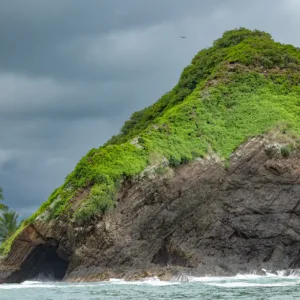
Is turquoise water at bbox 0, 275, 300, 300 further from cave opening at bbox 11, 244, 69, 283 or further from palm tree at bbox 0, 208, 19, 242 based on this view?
palm tree at bbox 0, 208, 19, 242

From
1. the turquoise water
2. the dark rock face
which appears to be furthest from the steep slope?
the turquoise water

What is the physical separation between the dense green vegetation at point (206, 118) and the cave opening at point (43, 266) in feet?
6.00

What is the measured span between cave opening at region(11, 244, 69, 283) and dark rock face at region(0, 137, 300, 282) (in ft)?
0.36

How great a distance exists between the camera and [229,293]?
1085 inches

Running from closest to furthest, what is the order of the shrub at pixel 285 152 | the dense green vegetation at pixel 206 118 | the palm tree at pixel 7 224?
the dense green vegetation at pixel 206 118, the shrub at pixel 285 152, the palm tree at pixel 7 224

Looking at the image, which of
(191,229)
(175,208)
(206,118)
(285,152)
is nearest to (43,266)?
(175,208)

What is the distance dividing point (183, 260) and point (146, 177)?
554 cm

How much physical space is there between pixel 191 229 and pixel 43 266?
9799 millimetres

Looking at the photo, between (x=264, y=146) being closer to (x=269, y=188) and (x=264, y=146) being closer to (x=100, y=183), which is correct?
(x=269, y=188)

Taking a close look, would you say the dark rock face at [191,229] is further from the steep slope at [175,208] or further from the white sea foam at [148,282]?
the white sea foam at [148,282]

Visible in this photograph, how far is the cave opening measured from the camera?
136 ft

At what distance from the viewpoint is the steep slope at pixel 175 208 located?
39625 millimetres

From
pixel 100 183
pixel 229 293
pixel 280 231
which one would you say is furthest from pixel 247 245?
pixel 229 293

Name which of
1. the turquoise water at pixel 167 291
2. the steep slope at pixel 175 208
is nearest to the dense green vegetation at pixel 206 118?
the steep slope at pixel 175 208
